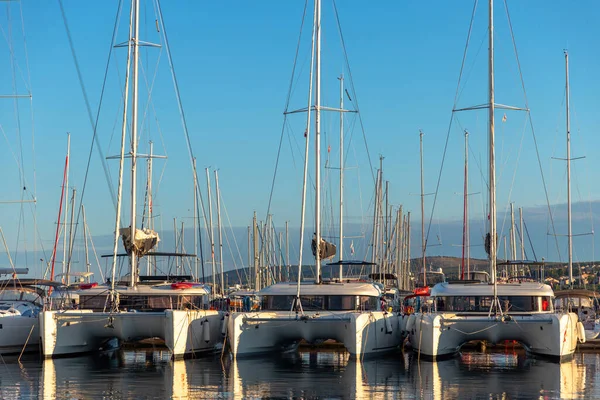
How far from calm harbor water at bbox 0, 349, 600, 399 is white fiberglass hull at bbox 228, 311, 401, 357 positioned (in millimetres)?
549

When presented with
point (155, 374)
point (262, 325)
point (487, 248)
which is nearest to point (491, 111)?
point (487, 248)

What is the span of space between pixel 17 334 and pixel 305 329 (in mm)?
9486

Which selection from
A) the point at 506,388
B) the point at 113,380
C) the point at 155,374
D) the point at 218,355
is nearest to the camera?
the point at 506,388

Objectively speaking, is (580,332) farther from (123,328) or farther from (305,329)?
(123,328)

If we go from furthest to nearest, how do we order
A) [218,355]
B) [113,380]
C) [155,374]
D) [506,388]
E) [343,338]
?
[218,355]
[343,338]
[155,374]
[113,380]
[506,388]

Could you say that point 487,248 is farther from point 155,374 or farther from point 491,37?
point 155,374

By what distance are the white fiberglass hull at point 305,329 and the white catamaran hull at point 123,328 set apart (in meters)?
1.48

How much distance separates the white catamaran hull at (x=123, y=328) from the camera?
91.1 feet

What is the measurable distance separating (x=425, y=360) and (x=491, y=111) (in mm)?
8873

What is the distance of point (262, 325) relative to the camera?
2811 centimetres

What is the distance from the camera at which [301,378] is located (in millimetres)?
23609

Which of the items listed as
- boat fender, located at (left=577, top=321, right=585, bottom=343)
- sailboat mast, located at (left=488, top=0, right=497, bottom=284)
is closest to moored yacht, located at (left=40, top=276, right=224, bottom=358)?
sailboat mast, located at (left=488, top=0, right=497, bottom=284)

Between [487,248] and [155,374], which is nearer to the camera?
[155,374]

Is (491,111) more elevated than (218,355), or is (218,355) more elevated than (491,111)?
(491,111)
